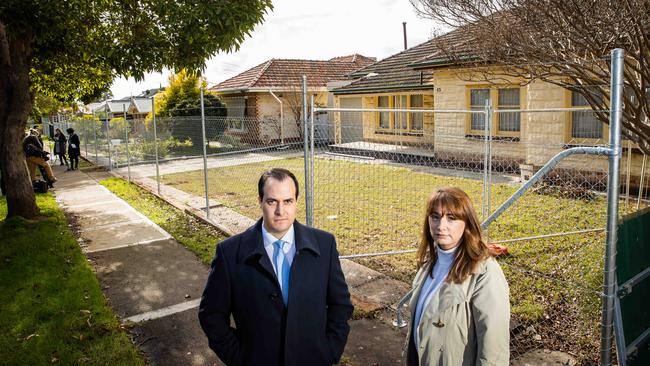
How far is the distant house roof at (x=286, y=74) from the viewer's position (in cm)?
Result: 2717

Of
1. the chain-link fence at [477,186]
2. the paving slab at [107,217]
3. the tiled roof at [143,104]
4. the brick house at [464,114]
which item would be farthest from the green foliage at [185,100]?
the tiled roof at [143,104]

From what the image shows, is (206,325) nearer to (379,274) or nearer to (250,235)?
(250,235)

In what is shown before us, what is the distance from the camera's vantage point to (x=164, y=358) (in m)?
4.53

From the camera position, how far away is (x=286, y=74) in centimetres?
2888

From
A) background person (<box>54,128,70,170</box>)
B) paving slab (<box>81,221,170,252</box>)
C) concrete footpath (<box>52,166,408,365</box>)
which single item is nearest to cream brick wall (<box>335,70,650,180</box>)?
concrete footpath (<box>52,166,408,365</box>)

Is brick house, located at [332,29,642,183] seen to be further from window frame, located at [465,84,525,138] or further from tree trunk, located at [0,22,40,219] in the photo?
tree trunk, located at [0,22,40,219]

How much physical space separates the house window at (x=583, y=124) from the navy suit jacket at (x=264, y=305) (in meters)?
11.2

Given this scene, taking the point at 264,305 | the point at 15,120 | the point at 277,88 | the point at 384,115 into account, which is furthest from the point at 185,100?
the point at 264,305

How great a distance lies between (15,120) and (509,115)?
42.9ft

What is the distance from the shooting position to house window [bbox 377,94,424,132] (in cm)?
1970

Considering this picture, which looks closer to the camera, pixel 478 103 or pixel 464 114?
pixel 478 103

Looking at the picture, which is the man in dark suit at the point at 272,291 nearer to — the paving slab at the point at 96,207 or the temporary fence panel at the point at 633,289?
the temporary fence panel at the point at 633,289

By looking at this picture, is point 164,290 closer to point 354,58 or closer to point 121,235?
point 121,235

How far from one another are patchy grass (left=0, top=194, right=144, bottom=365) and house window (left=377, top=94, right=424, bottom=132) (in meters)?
13.9
